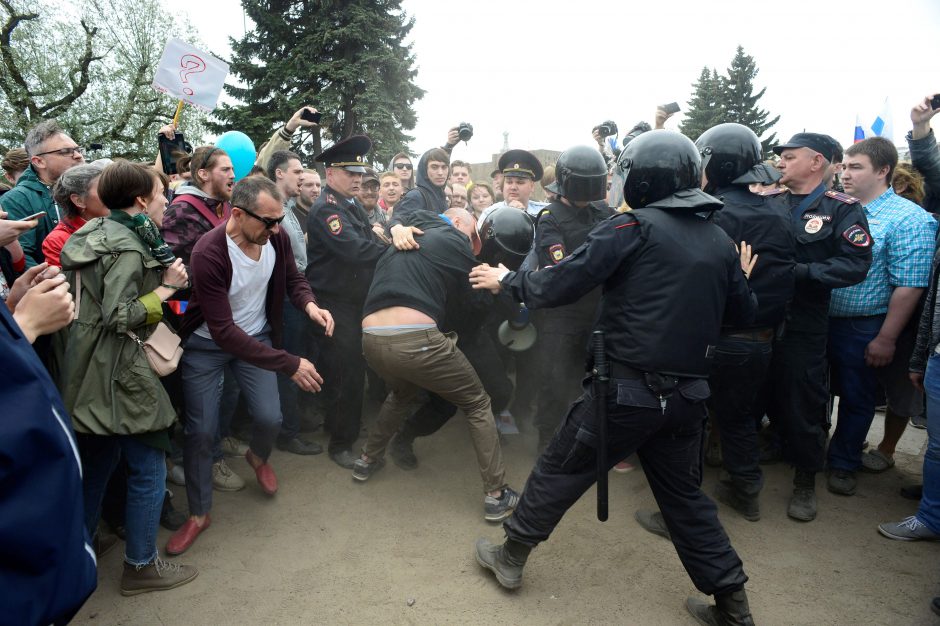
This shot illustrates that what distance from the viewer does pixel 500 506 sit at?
367 centimetres

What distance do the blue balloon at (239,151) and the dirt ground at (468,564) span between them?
241cm

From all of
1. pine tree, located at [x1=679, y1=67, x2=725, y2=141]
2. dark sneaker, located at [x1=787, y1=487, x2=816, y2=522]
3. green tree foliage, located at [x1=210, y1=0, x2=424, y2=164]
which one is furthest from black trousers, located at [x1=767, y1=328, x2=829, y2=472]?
pine tree, located at [x1=679, y1=67, x2=725, y2=141]

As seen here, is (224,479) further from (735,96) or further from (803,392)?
(735,96)

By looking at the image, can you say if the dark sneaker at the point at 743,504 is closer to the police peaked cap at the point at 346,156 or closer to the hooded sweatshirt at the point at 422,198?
the hooded sweatshirt at the point at 422,198

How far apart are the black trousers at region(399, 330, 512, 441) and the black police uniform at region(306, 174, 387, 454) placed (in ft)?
1.60

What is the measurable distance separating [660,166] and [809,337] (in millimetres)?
1897

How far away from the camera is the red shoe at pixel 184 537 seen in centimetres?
324

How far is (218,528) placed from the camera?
3.54 m

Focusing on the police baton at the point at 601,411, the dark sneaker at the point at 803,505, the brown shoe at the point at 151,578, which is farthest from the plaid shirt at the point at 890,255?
the brown shoe at the point at 151,578

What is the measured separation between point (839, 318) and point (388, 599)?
11.9 ft

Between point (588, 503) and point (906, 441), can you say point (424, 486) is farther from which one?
point (906, 441)

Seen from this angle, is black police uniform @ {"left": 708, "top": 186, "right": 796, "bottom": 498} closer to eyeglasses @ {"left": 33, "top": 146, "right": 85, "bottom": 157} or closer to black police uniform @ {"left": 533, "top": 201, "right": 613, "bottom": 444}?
black police uniform @ {"left": 533, "top": 201, "right": 613, "bottom": 444}

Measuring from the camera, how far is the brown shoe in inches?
115

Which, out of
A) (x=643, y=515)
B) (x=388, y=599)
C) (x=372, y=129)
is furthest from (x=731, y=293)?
(x=372, y=129)
